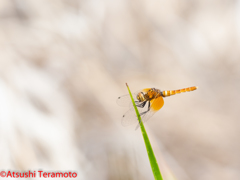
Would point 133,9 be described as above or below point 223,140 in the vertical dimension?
above

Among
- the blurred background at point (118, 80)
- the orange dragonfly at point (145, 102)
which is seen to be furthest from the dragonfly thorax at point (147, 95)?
the blurred background at point (118, 80)

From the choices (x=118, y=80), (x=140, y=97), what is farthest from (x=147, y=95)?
(x=118, y=80)

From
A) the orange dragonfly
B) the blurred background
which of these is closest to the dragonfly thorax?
the orange dragonfly

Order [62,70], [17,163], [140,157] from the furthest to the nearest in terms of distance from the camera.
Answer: [62,70] < [140,157] < [17,163]

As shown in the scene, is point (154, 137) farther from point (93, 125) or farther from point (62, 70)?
point (62, 70)

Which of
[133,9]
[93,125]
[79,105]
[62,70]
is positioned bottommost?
[93,125]

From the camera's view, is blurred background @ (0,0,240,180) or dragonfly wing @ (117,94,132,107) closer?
dragonfly wing @ (117,94,132,107)

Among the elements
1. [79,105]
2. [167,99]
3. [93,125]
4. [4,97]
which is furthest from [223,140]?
[4,97]

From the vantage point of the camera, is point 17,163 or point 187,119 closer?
point 17,163

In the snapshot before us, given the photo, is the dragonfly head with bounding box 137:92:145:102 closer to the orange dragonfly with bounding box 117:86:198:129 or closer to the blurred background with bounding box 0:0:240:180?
the orange dragonfly with bounding box 117:86:198:129
